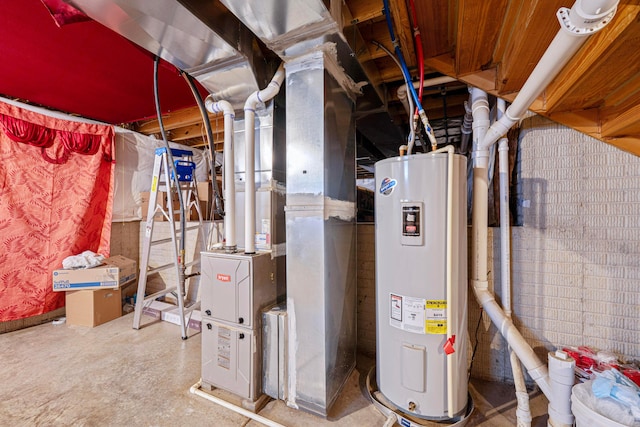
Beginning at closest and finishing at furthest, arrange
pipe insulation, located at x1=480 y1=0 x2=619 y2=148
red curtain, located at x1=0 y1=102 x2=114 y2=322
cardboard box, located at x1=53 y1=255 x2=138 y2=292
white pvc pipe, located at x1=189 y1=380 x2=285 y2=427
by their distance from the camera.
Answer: pipe insulation, located at x1=480 y1=0 x2=619 y2=148, white pvc pipe, located at x1=189 y1=380 x2=285 y2=427, red curtain, located at x1=0 y1=102 x2=114 y2=322, cardboard box, located at x1=53 y1=255 x2=138 y2=292

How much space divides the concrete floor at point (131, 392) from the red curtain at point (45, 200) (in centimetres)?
54

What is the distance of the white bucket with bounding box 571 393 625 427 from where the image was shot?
1.11 m

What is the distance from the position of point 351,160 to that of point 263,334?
138 cm

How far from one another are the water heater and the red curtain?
11.7 ft

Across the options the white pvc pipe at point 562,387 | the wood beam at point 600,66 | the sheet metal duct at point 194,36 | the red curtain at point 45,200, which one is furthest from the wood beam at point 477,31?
the red curtain at point 45,200

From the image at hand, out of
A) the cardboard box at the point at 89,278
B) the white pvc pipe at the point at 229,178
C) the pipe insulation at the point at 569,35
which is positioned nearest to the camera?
the pipe insulation at the point at 569,35

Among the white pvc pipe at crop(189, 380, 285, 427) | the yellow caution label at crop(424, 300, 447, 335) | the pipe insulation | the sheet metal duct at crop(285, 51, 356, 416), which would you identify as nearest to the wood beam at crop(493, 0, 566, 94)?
the pipe insulation

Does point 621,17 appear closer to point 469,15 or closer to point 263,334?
point 469,15

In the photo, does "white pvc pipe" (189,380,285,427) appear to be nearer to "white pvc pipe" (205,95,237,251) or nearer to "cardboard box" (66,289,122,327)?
"white pvc pipe" (205,95,237,251)

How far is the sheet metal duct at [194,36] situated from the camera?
1.18 metres

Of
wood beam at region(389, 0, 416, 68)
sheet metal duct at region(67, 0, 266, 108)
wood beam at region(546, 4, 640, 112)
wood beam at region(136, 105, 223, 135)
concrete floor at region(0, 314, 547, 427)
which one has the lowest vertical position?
concrete floor at region(0, 314, 547, 427)

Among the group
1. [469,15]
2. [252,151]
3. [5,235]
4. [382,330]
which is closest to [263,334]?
[382,330]

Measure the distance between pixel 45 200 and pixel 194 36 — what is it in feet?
9.54

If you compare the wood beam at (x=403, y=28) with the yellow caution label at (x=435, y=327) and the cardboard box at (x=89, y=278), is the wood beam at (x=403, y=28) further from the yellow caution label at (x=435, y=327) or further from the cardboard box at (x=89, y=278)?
the cardboard box at (x=89, y=278)
